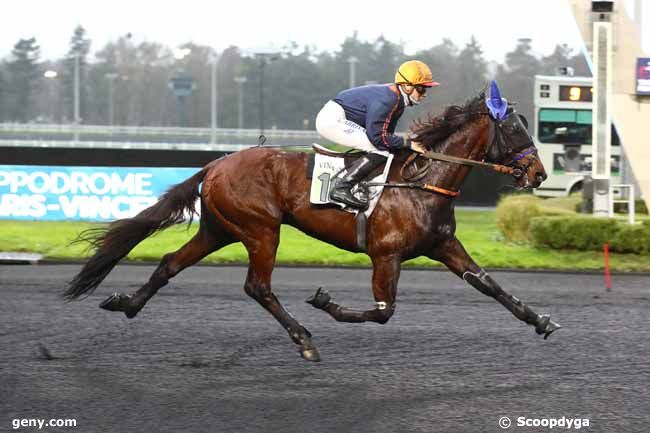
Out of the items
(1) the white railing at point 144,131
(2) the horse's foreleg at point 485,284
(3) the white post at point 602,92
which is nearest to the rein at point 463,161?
(2) the horse's foreleg at point 485,284

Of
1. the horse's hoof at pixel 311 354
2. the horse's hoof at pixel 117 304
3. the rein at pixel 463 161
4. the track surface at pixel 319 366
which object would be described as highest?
the rein at pixel 463 161

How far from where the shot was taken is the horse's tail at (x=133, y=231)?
299 inches

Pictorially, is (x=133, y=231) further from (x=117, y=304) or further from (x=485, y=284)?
(x=485, y=284)

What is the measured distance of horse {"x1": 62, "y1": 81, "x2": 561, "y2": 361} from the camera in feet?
22.4

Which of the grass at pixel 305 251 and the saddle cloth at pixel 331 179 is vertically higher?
the saddle cloth at pixel 331 179

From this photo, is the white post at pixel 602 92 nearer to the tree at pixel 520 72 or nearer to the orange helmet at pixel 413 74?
the orange helmet at pixel 413 74

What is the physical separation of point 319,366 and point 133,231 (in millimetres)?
1980

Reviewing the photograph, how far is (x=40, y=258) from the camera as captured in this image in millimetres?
13750

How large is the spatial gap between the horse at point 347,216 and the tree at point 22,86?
1107 inches

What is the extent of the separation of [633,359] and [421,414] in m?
2.24

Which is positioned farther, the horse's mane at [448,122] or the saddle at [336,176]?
the horse's mane at [448,122]

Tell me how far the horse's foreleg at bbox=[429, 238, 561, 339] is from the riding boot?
0.66 m

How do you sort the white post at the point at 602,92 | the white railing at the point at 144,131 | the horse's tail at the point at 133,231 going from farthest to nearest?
1. the white railing at the point at 144,131
2. the white post at the point at 602,92
3. the horse's tail at the point at 133,231

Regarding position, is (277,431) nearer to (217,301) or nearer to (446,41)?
(217,301)
